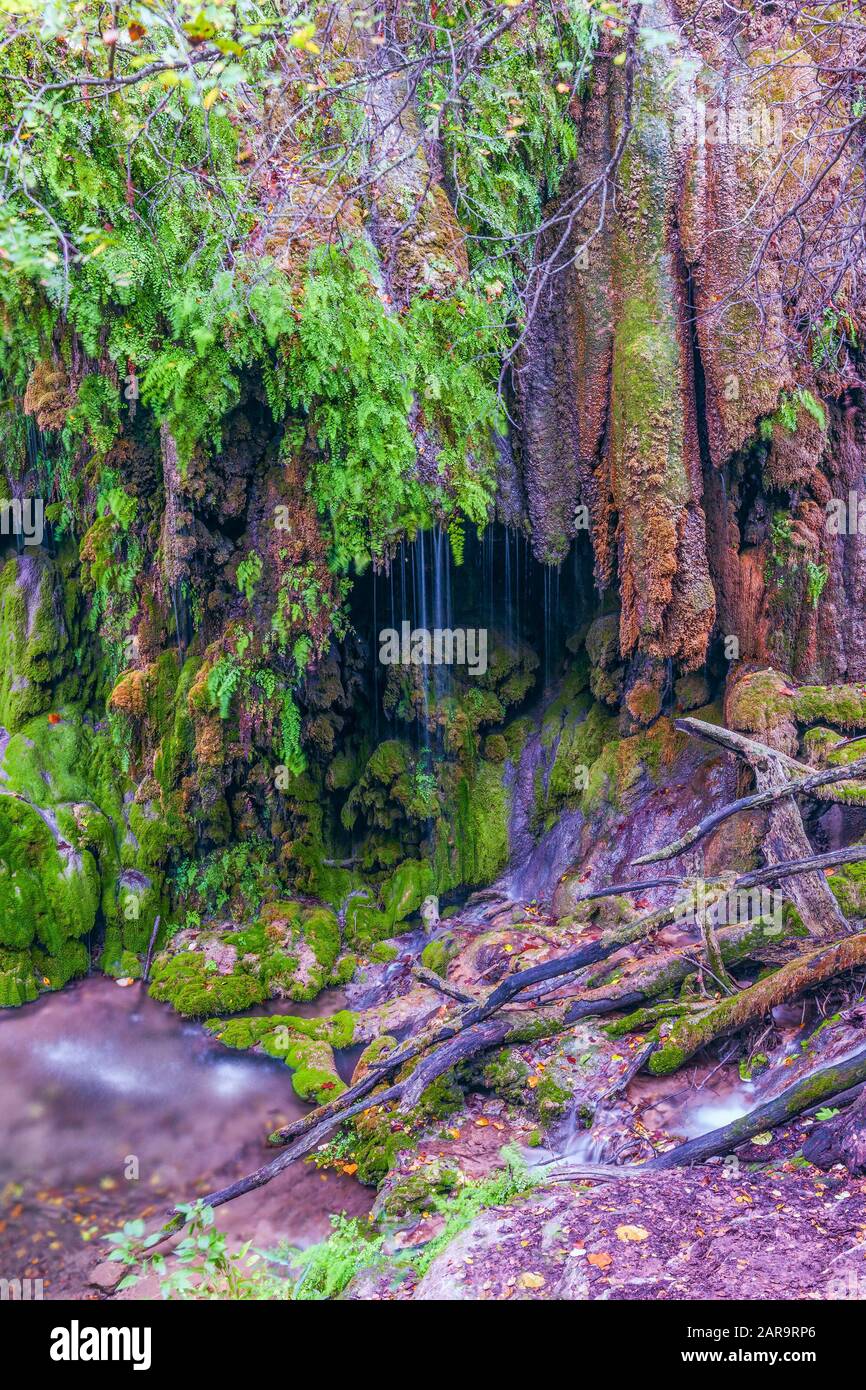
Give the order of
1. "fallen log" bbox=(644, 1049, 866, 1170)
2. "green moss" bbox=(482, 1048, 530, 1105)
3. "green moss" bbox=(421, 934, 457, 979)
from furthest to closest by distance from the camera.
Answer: "green moss" bbox=(421, 934, 457, 979) < "green moss" bbox=(482, 1048, 530, 1105) < "fallen log" bbox=(644, 1049, 866, 1170)

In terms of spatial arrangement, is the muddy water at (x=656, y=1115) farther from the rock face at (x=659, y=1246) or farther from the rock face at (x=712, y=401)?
the rock face at (x=712, y=401)

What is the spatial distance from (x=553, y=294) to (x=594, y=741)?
14.9 feet

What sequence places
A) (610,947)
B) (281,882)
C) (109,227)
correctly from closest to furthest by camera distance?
(610,947)
(109,227)
(281,882)

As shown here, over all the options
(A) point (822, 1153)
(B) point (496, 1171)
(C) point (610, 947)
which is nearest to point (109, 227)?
(C) point (610, 947)

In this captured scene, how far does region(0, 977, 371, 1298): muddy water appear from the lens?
19.6 feet

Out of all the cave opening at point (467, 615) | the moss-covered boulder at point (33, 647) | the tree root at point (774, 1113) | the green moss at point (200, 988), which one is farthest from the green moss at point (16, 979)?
the tree root at point (774, 1113)

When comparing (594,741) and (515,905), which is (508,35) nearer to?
(594,741)

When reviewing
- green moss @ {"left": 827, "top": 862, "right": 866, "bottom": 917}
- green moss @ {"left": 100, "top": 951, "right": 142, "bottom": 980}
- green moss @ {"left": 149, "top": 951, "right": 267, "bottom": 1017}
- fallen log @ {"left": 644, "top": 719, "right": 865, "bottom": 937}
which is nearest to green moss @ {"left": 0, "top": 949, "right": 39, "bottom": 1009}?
green moss @ {"left": 100, "top": 951, "right": 142, "bottom": 980}

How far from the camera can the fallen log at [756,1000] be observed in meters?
5.51

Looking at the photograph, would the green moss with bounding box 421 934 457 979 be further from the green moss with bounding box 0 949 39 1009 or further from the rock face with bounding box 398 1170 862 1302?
the green moss with bounding box 0 949 39 1009

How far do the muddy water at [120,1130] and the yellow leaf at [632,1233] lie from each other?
2280 millimetres

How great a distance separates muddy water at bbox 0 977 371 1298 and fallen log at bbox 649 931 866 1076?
7.39 ft

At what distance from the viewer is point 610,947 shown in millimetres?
6227

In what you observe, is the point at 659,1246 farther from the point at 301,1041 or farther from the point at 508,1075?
the point at 301,1041
